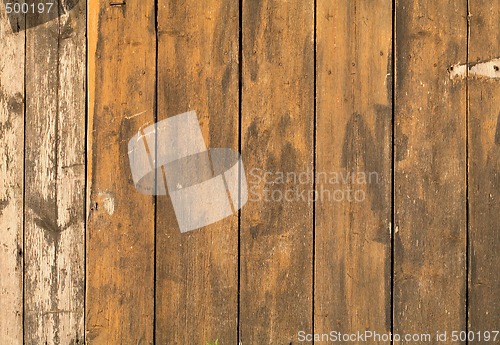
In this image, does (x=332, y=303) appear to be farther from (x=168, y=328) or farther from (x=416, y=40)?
(x=416, y=40)

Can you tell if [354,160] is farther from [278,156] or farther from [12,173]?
[12,173]

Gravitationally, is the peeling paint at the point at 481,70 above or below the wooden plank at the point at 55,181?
above

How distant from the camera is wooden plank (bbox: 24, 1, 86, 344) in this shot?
6.58 feet

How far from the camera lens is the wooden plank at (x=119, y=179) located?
1.98m

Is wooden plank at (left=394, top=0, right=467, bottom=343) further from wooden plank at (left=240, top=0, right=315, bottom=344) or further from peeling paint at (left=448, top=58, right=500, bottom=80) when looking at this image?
wooden plank at (left=240, top=0, right=315, bottom=344)

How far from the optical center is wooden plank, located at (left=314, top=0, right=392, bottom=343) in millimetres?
1944

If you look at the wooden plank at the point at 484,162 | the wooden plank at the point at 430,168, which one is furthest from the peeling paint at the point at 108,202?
the wooden plank at the point at 484,162

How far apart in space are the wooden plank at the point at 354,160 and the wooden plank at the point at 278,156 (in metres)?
0.05

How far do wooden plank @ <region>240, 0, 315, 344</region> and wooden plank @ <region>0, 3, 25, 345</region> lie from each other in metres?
0.77

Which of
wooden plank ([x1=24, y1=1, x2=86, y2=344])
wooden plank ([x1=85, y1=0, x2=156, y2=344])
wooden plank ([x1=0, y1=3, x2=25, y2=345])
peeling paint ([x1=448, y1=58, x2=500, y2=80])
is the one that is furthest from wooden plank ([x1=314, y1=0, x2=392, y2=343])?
wooden plank ([x1=0, y1=3, x2=25, y2=345])

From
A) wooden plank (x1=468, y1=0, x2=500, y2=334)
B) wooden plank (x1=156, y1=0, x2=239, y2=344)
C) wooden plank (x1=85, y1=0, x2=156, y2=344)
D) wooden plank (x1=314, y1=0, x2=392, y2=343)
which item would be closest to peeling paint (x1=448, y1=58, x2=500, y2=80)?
wooden plank (x1=468, y1=0, x2=500, y2=334)

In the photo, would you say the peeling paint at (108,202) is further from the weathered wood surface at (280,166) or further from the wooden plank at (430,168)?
the wooden plank at (430,168)

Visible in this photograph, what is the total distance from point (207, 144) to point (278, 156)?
0.79 ft

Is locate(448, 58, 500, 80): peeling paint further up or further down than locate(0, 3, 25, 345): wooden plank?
further up
